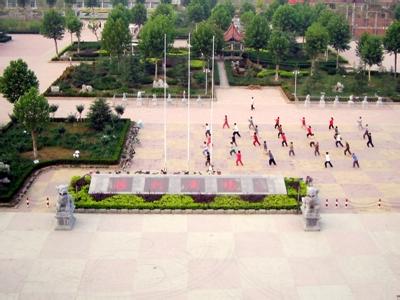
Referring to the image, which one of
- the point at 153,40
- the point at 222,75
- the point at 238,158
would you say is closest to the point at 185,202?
the point at 238,158

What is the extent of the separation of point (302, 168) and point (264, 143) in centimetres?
292

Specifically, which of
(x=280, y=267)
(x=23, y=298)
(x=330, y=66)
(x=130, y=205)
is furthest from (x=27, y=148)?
(x=330, y=66)

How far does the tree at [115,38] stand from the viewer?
47.2 metres

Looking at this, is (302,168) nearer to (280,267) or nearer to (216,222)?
(216,222)

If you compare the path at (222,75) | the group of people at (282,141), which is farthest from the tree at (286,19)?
the group of people at (282,141)

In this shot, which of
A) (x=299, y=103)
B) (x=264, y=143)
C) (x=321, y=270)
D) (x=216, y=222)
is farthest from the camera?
(x=299, y=103)

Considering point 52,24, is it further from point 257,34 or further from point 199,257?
point 199,257

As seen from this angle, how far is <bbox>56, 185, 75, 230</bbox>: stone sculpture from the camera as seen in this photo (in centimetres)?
2261

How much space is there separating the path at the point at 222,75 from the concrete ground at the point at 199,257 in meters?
23.6

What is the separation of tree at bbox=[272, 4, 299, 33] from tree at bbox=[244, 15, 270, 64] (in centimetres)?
743

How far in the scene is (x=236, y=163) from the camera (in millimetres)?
29906

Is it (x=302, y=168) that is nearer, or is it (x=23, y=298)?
(x=23, y=298)

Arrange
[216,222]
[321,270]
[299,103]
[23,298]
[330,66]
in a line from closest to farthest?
[23,298] < [321,270] < [216,222] < [299,103] < [330,66]

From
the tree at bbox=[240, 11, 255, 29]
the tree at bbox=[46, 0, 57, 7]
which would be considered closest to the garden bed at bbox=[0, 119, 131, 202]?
the tree at bbox=[240, 11, 255, 29]
